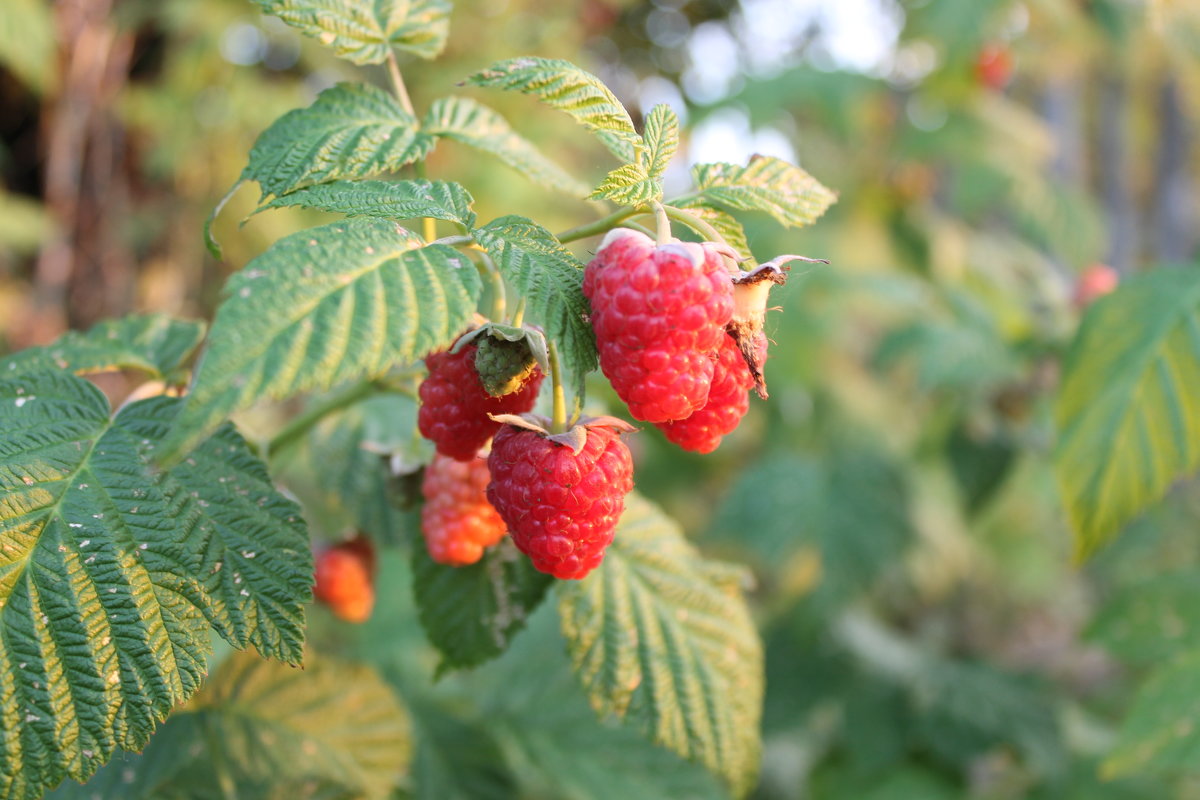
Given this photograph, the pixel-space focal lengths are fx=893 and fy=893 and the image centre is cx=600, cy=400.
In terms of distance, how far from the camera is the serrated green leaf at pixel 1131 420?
1.04 meters

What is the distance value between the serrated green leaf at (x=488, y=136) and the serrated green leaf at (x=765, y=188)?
159 millimetres

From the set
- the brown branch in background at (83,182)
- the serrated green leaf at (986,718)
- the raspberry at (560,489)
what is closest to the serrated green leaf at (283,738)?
the raspberry at (560,489)

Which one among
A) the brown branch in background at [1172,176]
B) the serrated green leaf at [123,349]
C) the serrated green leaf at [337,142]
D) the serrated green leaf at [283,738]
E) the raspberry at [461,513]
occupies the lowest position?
the brown branch in background at [1172,176]

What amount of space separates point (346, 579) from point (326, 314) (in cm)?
55

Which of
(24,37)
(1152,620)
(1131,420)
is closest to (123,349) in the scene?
(1131,420)

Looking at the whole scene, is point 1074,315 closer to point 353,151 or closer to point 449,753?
point 449,753

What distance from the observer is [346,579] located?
3.09 feet

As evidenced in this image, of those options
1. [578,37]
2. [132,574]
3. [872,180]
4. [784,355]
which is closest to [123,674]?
[132,574]

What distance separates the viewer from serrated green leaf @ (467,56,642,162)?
554 mm

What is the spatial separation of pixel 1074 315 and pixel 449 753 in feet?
4.22

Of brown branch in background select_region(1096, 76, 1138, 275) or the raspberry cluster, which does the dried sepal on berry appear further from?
brown branch in background select_region(1096, 76, 1138, 275)

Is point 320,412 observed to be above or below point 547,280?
below

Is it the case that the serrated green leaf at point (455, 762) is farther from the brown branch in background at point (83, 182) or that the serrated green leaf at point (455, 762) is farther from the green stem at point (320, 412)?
the brown branch in background at point (83, 182)

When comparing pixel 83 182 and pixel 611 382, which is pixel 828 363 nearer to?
pixel 611 382
